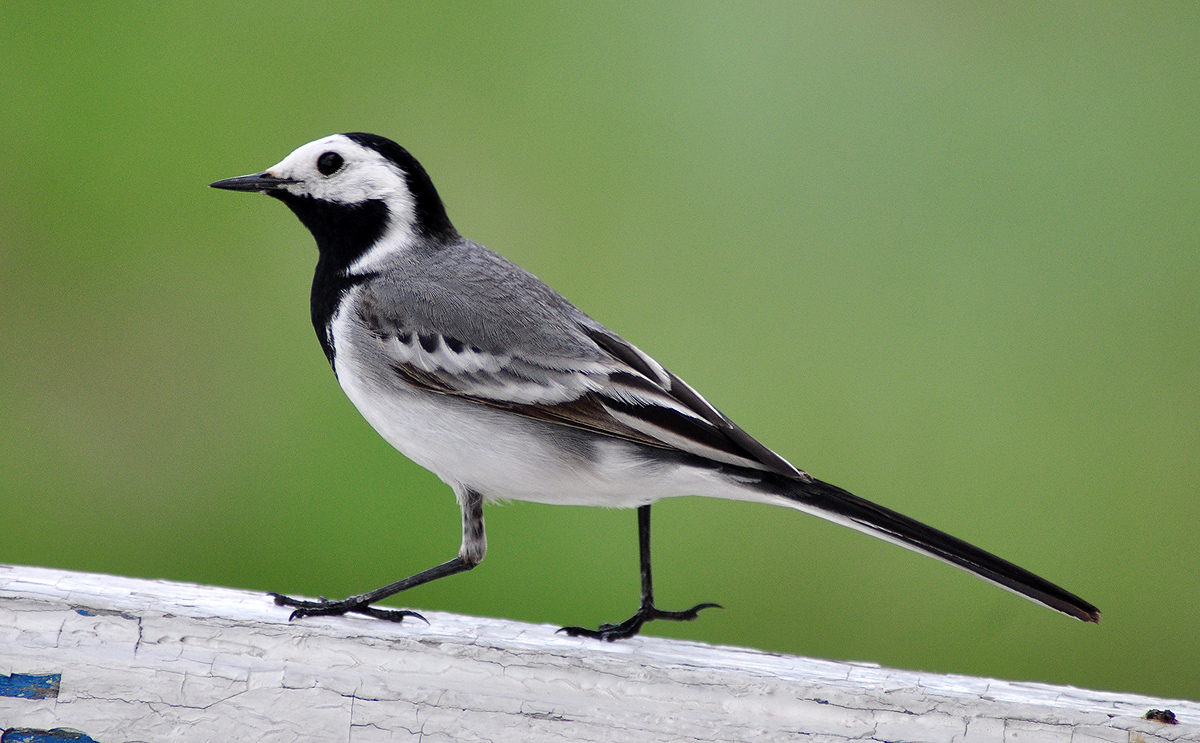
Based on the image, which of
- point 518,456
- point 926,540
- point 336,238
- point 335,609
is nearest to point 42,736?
point 335,609

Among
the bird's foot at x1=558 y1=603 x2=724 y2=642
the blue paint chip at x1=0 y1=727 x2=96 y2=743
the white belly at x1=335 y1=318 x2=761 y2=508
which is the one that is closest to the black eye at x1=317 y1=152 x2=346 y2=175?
the white belly at x1=335 y1=318 x2=761 y2=508

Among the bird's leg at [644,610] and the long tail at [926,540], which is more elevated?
the long tail at [926,540]

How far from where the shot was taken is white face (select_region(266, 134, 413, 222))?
2.33 metres

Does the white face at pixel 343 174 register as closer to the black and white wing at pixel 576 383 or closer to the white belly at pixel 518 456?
the black and white wing at pixel 576 383

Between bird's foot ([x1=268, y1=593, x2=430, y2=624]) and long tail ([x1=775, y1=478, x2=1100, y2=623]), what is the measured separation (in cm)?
72

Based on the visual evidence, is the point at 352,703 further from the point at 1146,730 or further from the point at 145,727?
the point at 1146,730

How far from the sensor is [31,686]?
1.75 metres

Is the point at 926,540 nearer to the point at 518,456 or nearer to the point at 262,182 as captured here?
the point at 518,456

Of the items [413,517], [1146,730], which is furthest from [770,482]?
[413,517]

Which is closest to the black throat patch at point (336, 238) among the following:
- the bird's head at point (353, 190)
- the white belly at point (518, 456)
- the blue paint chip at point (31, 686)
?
the bird's head at point (353, 190)

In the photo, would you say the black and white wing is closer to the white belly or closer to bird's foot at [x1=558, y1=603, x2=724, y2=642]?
the white belly

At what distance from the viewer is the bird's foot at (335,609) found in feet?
6.45

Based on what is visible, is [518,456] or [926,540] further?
[518,456]

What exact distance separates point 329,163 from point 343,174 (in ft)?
0.12
